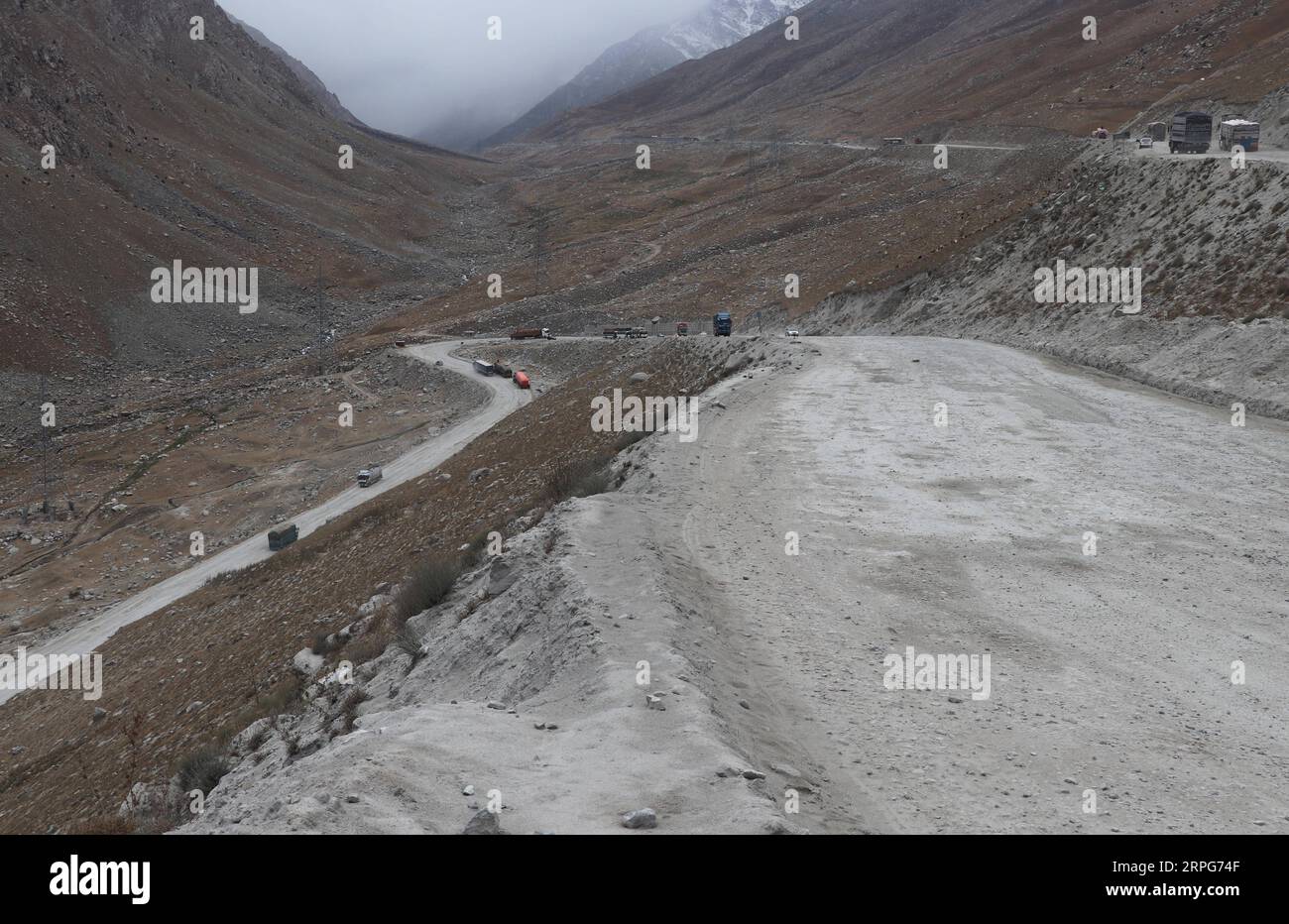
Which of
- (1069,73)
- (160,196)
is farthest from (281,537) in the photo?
(1069,73)

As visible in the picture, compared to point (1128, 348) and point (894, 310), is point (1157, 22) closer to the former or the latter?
point (894, 310)

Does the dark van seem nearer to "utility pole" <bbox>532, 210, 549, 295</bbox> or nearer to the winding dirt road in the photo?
the winding dirt road

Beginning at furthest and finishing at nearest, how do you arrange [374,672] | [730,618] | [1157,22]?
[1157,22] < [374,672] < [730,618]

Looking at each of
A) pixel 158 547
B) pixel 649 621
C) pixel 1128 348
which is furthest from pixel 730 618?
pixel 158 547

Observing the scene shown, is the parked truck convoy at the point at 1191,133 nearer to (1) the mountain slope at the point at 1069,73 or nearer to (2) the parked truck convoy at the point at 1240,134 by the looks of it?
(2) the parked truck convoy at the point at 1240,134

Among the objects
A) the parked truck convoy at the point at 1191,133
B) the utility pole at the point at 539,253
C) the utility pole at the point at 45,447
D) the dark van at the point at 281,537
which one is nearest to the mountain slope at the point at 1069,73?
the parked truck convoy at the point at 1191,133

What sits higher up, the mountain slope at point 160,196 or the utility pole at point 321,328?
the mountain slope at point 160,196

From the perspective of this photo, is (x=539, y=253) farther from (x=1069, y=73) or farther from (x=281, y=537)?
(x=281, y=537)
